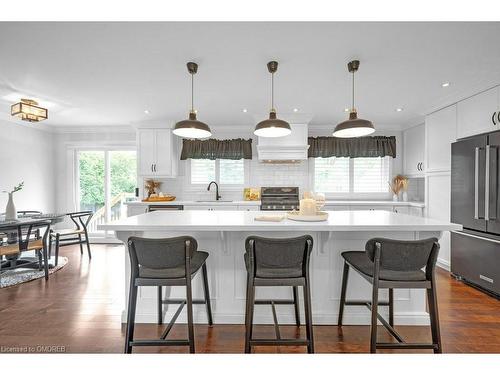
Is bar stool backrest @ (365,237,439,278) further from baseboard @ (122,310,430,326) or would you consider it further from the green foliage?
the green foliage

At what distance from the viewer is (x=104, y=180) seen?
5734 mm

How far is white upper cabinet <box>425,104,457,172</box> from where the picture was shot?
3686mm

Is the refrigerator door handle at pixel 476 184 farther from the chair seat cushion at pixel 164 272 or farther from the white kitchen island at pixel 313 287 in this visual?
the chair seat cushion at pixel 164 272

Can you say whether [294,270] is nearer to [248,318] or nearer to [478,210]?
[248,318]

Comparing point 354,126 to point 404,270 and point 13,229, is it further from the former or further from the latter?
point 13,229

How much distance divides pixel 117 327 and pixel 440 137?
4.71m

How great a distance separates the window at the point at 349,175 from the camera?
5301 millimetres

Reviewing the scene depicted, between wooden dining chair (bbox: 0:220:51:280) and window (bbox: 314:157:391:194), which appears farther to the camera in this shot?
window (bbox: 314:157:391:194)

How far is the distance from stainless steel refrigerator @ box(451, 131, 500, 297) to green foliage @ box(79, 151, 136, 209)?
18.7 feet

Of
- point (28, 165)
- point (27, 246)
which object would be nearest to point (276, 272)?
point (27, 246)

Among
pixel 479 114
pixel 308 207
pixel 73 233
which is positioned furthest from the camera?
pixel 73 233

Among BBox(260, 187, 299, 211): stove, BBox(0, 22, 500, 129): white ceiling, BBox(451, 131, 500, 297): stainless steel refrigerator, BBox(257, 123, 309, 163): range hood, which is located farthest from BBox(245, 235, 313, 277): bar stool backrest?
BBox(257, 123, 309, 163): range hood
